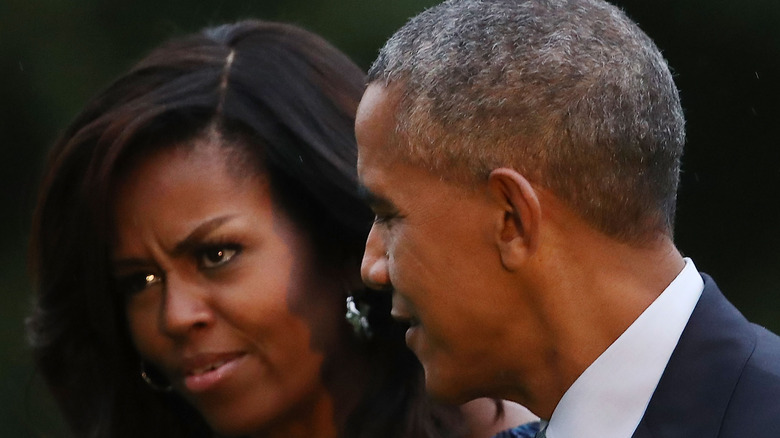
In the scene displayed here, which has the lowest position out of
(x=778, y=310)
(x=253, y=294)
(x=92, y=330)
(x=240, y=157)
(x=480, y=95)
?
(x=778, y=310)

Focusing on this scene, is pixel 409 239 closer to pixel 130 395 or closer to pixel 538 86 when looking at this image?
pixel 538 86

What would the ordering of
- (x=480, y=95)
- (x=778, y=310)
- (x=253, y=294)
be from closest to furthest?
(x=480, y=95) < (x=253, y=294) < (x=778, y=310)

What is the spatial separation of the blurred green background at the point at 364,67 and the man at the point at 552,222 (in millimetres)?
2779

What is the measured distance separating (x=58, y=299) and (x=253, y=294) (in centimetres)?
66

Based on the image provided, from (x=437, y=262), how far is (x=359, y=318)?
899 mm

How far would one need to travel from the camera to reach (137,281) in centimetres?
364

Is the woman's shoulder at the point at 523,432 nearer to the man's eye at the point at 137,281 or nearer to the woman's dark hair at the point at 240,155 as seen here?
the woman's dark hair at the point at 240,155

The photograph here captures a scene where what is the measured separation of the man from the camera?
2.70 meters

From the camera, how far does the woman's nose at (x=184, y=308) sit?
3506mm

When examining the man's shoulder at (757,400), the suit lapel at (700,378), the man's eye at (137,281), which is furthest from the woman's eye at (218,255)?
the man's shoulder at (757,400)

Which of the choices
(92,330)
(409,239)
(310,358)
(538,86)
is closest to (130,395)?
(92,330)

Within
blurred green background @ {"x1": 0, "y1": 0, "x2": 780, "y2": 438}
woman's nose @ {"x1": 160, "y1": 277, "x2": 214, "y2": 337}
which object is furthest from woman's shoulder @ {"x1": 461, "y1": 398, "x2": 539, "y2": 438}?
blurred green background @ {"x1": 0, "y1": 0, "x2": 780, "y2": 438}

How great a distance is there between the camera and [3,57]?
6762 mm

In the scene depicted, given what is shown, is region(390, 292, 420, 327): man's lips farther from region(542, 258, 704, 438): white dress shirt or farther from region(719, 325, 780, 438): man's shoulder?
region(719, 325, 780, 438): man's shoulder
